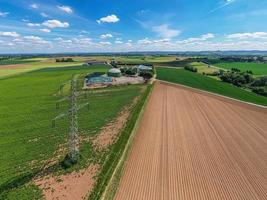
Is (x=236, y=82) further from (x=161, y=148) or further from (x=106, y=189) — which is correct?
(x=106, y=189)

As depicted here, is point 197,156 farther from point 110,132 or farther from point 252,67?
point 252,67

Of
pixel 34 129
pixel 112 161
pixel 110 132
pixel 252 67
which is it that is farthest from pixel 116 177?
pixel 252 67

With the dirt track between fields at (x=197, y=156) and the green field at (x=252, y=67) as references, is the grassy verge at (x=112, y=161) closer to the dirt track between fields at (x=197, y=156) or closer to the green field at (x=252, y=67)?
the dirt track between fields at (x=197, y=156)

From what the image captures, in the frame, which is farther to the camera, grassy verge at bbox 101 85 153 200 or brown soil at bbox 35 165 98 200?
grassy verge at bbox 101 85 153 200

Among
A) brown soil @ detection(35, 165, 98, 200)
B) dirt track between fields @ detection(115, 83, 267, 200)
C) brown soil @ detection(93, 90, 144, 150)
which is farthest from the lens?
brown soil @ detection(93, 90, 144, 150)

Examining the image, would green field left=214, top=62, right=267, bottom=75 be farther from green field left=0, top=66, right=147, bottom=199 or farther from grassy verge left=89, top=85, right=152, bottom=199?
grassy verge left=89, top=85, right=152, bottom=199

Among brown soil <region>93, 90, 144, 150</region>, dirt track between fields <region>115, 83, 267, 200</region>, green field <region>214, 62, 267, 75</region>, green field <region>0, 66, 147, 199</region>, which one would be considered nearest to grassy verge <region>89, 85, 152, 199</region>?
brown soil <region>93, 90, 144, 150</region>
